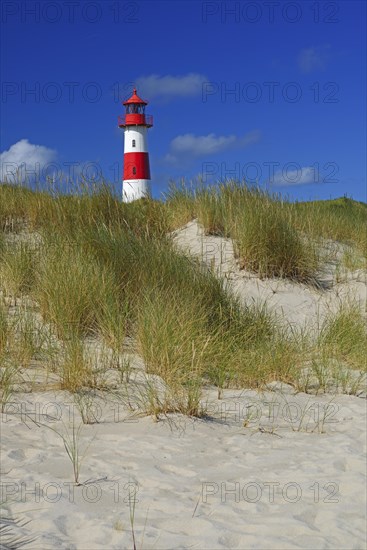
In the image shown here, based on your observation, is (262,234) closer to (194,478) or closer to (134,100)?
(194,478)

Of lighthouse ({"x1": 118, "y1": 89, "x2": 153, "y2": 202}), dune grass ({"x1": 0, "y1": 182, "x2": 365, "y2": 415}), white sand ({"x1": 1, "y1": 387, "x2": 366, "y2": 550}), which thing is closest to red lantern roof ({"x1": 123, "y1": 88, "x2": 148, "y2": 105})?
lighthouse ({"x1": 118, "y1": 89, "x2": 153, "y2": 202})

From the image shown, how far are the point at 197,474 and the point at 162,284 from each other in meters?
3.09

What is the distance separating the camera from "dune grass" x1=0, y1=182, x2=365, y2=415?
488 cm

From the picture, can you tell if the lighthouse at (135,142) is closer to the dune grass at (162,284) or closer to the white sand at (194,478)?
the dune grass at (162,284)

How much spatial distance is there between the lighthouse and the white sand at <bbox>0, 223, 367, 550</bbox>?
67.9ft

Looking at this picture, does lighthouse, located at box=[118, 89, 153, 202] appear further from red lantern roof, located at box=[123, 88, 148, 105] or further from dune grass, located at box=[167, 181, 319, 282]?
dune grass, located at box=[167, 181, 319, 282]

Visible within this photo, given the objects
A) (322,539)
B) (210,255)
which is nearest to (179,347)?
(322,539)

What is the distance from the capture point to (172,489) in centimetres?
319

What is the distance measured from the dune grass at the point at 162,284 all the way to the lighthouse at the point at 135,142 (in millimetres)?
16038

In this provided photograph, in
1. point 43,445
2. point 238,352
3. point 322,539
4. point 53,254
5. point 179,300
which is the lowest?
point 322,539

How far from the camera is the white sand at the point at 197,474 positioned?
2.76m

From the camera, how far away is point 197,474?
3.43m

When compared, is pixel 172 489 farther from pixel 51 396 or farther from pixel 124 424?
pixel 51 396

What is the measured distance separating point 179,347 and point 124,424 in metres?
1.02
